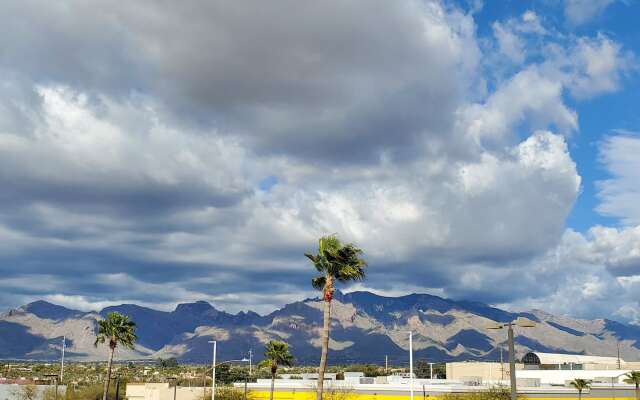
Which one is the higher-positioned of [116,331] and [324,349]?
[116,331]

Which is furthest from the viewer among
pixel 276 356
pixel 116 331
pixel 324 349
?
pixel 116 331

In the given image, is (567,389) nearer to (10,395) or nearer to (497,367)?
(497,367)

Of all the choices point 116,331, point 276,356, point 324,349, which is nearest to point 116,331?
point 116,331

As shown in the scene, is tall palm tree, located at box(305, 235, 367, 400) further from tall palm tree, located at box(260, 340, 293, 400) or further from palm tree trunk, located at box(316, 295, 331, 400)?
tall palm tree, located at box(260, 340, 293, 400)

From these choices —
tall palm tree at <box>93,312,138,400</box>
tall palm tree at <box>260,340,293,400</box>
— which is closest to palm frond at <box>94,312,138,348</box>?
tall palm tree at <box>93,312,138,400</box>

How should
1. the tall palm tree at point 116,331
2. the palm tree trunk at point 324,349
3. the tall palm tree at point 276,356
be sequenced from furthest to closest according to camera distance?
the tall palm tree at point 116,331 < the tall palm tree at point 276,356 < the palm tree trunk at point 324,349

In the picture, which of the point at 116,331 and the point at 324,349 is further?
the point at 116,331

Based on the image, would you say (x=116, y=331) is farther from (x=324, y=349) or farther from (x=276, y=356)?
(x=324, y=349)

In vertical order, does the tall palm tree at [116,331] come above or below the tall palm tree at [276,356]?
above

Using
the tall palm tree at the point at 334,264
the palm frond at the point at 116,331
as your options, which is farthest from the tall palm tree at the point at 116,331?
the tall palm tree at the point at 334,264

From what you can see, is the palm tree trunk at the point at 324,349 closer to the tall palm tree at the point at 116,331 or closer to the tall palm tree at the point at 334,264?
the tall palm tree at the point at 334,264

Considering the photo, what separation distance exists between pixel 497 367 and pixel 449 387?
97.7 metres

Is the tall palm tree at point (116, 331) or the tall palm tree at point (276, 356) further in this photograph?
the tall palm tree at point (116, 331)

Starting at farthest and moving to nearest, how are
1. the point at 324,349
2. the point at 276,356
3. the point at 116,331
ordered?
the point at 116,331 → the point at 276,356 → the point at 324,349
